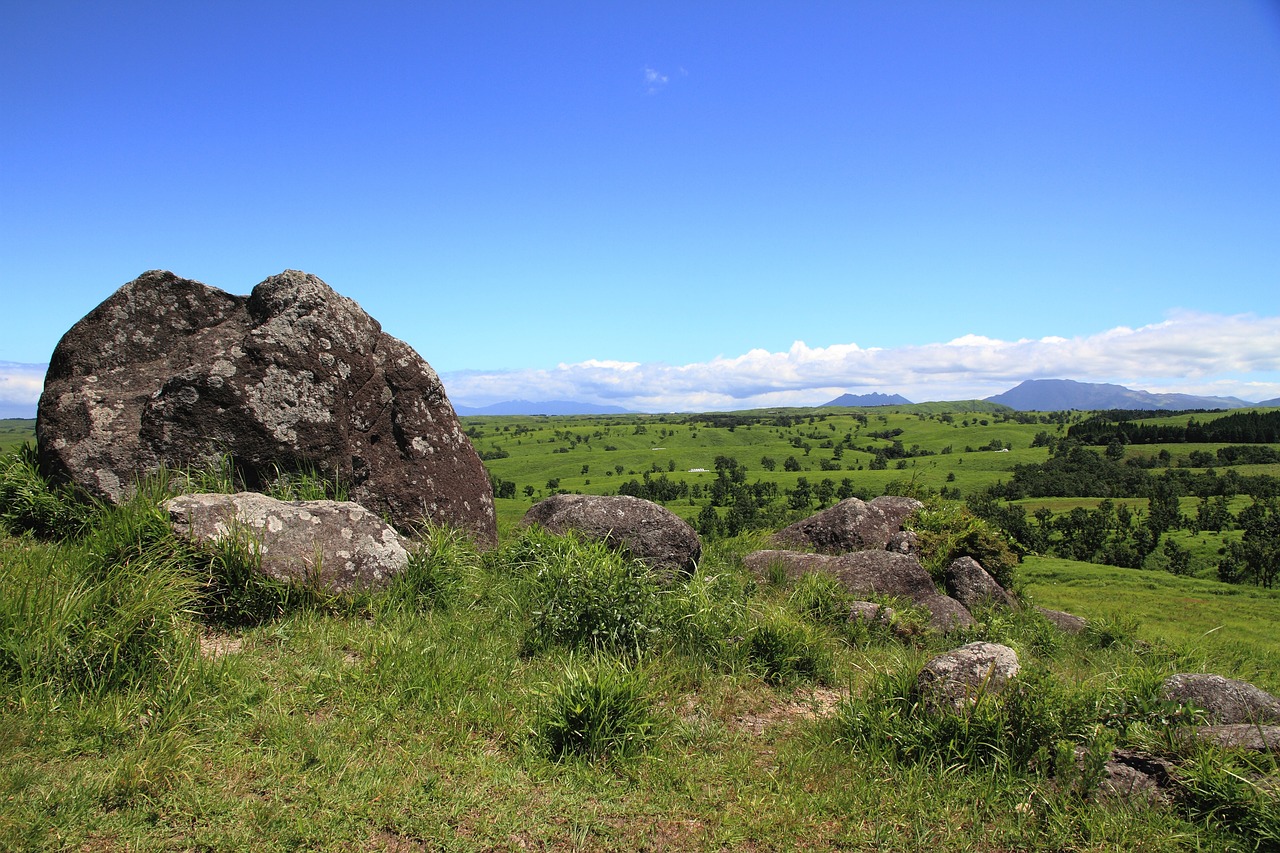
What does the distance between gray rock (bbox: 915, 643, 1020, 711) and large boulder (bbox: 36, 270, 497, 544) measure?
317 inches

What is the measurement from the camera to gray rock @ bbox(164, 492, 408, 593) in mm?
7730

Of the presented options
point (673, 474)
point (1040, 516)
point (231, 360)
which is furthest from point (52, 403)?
point (673, 474)

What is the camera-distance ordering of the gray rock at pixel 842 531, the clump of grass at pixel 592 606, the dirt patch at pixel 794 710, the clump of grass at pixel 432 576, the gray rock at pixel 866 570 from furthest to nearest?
the gray rock at pixel 842 531
the gray rock at pixel 866 570
the clump of grass at pixel 432 576
the clump of grass at pixel 592 606
the dirt patch at pixel 794 710

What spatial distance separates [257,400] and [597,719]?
7.58 metres

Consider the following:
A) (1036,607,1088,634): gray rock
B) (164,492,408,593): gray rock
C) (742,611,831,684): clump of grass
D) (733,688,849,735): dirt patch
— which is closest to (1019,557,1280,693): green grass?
(1036,607,1088,634): gray rock

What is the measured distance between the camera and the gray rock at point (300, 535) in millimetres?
7730

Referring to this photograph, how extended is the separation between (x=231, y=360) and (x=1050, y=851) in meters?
11.4

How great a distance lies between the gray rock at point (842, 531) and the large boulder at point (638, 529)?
5.43 m

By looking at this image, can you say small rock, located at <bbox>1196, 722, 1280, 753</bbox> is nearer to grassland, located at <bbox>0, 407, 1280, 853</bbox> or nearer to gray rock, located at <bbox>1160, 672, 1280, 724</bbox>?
grassland, located at <bbox>0, 407, 1280, 853</bbox>

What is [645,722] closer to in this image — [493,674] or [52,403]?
[493,674]

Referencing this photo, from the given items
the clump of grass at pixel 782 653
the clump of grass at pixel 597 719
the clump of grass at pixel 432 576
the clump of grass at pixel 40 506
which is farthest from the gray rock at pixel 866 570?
the clump of grass at pixel 40 506

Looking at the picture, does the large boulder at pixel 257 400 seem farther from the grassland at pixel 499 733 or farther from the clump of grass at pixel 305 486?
the grassland at pixel 499 733

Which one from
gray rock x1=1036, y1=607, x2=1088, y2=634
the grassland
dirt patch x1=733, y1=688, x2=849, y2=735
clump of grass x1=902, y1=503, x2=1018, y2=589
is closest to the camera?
the grassland

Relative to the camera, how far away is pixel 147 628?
6.15m
